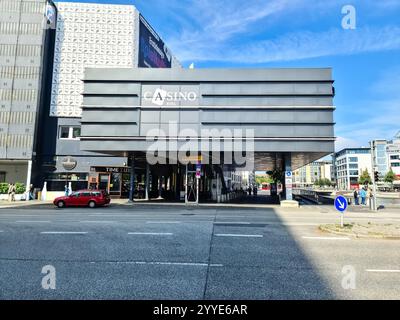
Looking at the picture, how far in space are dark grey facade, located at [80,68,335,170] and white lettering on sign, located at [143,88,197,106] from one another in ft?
0.29

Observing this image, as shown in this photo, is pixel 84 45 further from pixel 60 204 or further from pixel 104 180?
pixel 60 204

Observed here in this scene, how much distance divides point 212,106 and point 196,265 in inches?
796

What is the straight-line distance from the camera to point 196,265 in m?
6.84

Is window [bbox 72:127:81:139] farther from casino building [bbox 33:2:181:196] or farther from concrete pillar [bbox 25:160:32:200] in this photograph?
concrete pillar [bbox 25:160:32:200]

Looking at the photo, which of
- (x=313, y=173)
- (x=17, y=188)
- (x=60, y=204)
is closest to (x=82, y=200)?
(x=60, y=204)

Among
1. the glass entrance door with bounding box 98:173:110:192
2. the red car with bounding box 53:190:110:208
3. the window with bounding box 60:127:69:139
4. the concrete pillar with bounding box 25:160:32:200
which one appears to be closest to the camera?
the red car with bounding box 53:190:110:208

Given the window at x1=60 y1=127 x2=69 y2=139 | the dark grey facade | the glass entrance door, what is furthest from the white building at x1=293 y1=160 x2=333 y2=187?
the dark grey facade

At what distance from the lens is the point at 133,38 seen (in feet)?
129

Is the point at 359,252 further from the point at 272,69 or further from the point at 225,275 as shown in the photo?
the point at 272,69

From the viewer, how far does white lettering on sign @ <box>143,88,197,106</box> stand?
85.1ft

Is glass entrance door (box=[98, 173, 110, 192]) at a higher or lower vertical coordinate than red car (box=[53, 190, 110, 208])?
higher

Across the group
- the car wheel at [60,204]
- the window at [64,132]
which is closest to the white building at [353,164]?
the window at [64,132]

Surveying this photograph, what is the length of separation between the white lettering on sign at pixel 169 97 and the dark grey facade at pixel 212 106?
3.5 inches
